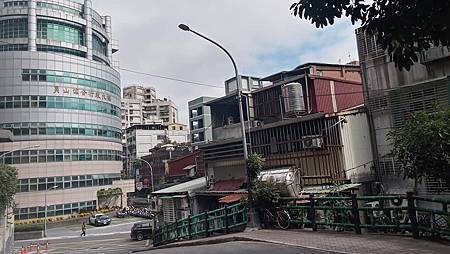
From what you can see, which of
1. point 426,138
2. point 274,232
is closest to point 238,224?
point 274,232

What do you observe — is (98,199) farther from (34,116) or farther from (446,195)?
(446,195)

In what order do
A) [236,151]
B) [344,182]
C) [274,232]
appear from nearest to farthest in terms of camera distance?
[274,232] → [344,182] → [236,151]

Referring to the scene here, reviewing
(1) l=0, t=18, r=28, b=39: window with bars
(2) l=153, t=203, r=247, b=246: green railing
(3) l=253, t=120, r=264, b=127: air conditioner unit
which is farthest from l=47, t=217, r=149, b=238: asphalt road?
(1) l=0, t=18, r=28, b=39: window with bars

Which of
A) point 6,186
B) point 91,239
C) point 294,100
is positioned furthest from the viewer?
point 91,239

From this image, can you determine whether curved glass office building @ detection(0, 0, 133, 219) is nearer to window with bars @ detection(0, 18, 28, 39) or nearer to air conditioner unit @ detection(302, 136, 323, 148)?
window with bars @ detection(0, 18, 28, 39)

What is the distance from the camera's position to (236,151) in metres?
21.7

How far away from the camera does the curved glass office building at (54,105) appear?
52344mm

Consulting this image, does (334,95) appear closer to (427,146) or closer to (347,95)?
(347,95)

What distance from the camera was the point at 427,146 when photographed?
334 inches

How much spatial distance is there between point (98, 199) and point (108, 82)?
60.9ft

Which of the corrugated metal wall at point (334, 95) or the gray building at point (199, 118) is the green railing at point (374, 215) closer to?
the corrugated metal wall at point (334, 95)

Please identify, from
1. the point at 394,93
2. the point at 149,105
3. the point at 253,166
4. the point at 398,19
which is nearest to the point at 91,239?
the point at 253,166

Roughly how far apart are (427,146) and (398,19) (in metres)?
5.07

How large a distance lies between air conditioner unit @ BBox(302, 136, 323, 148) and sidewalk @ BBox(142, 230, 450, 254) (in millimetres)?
5954
